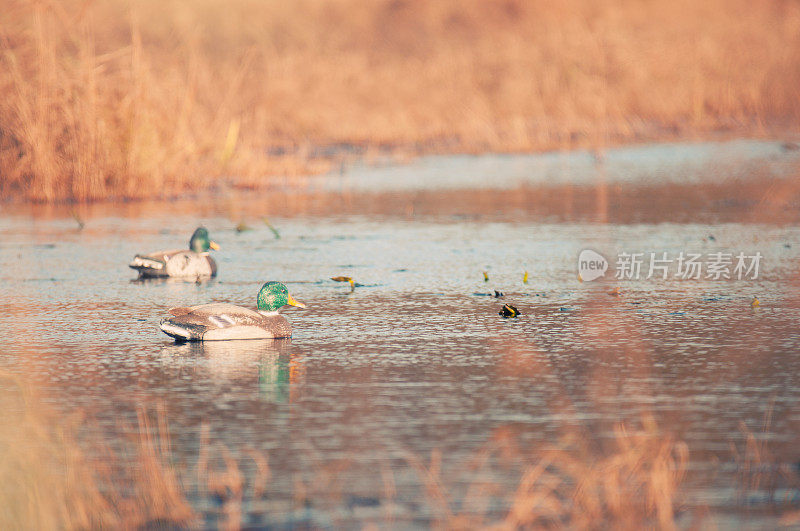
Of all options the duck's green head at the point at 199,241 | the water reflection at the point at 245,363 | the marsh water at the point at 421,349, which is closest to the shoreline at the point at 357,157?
the marsh water at the point at 421,349

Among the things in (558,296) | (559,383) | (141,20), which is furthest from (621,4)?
(559,383)

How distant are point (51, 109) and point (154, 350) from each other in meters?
10.8

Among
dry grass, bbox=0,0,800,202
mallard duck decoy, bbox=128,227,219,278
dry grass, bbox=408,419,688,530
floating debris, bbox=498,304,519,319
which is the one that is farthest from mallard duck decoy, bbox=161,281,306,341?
dry grass, bbox=0,0,800,202

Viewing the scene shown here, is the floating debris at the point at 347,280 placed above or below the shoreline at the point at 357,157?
below

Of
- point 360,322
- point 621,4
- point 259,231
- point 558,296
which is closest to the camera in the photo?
point 360,322

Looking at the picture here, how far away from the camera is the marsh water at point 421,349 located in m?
5.95

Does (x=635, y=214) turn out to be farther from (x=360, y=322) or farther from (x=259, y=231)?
(x=360, y=322)

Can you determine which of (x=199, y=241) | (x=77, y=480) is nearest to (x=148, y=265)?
(x=199, y=241)

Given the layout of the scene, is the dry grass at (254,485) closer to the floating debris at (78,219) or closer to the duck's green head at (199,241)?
the duck's green head at (199,241)

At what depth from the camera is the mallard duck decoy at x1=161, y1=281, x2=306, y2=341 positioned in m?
8.79

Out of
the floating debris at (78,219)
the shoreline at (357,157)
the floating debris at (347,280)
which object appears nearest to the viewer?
the floating debris at (347,280)

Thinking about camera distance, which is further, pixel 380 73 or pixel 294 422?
pixel 380 73

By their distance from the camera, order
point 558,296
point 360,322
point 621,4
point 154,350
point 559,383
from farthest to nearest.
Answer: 1. point 621,4
2. point 558,296
3. point 360,322
4. point 154,350
5. point 559,383

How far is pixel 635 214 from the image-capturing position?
16719 mm
